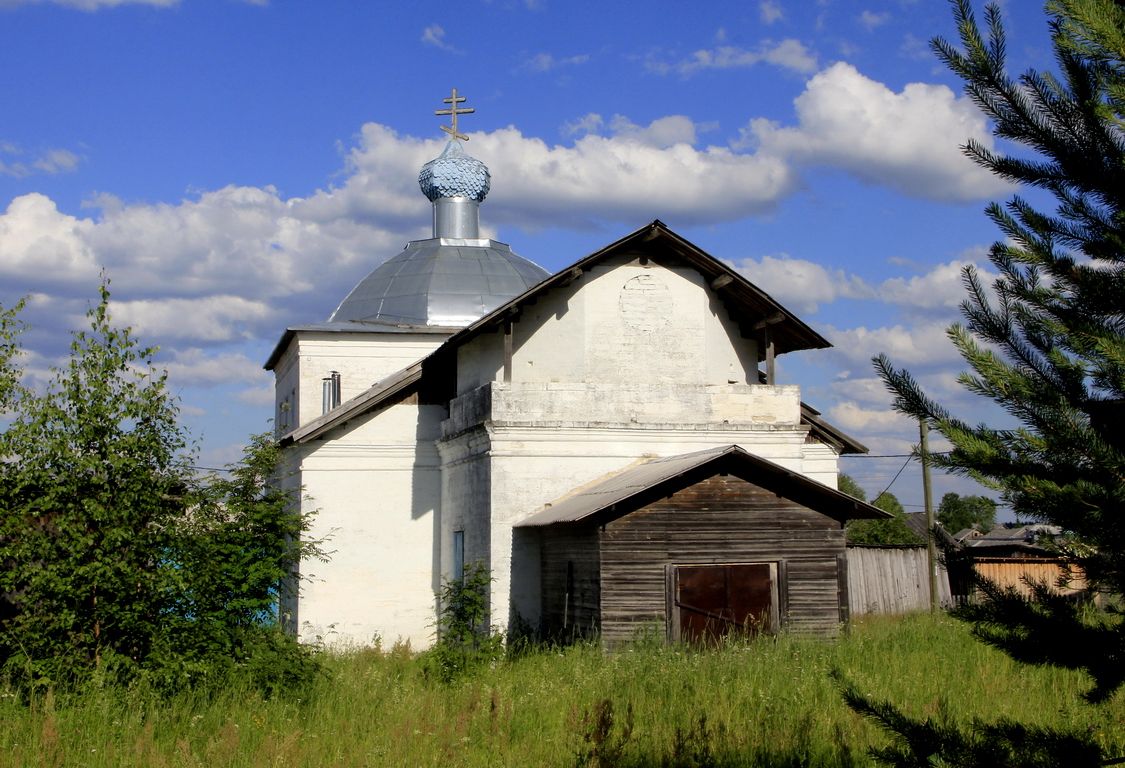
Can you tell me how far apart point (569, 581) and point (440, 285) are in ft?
33.5

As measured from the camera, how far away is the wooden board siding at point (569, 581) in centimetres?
1491

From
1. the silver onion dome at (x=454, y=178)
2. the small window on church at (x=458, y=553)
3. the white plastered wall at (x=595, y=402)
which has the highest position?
the silver onion dome at (x=454, y=178)

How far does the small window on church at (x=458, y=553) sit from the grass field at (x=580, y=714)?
15.4 ft

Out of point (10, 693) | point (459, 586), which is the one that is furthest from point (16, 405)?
point (459, 586)

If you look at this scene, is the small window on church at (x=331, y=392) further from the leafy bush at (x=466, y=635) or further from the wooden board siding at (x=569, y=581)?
the wooden board siding at (x=569, y=581)

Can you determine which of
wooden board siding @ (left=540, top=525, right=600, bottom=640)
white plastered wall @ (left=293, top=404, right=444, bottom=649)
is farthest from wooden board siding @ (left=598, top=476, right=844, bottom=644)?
white plastered wall @ (left=293, top=404, right=444, bottom=649)

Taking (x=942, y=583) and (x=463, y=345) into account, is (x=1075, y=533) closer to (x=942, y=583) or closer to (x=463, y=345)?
(x=463, y=345)

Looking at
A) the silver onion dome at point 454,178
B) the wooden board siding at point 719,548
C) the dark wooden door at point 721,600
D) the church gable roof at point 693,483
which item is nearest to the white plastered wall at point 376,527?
the church gable roof at point 693,483

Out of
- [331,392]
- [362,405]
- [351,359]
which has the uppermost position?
[351,359]

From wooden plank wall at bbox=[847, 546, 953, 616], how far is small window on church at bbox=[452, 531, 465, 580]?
9078mm

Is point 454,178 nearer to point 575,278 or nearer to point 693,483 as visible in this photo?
point 575,278

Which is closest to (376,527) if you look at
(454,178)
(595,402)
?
(595,402)

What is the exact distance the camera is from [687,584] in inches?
594

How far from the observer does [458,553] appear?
18516 mm
